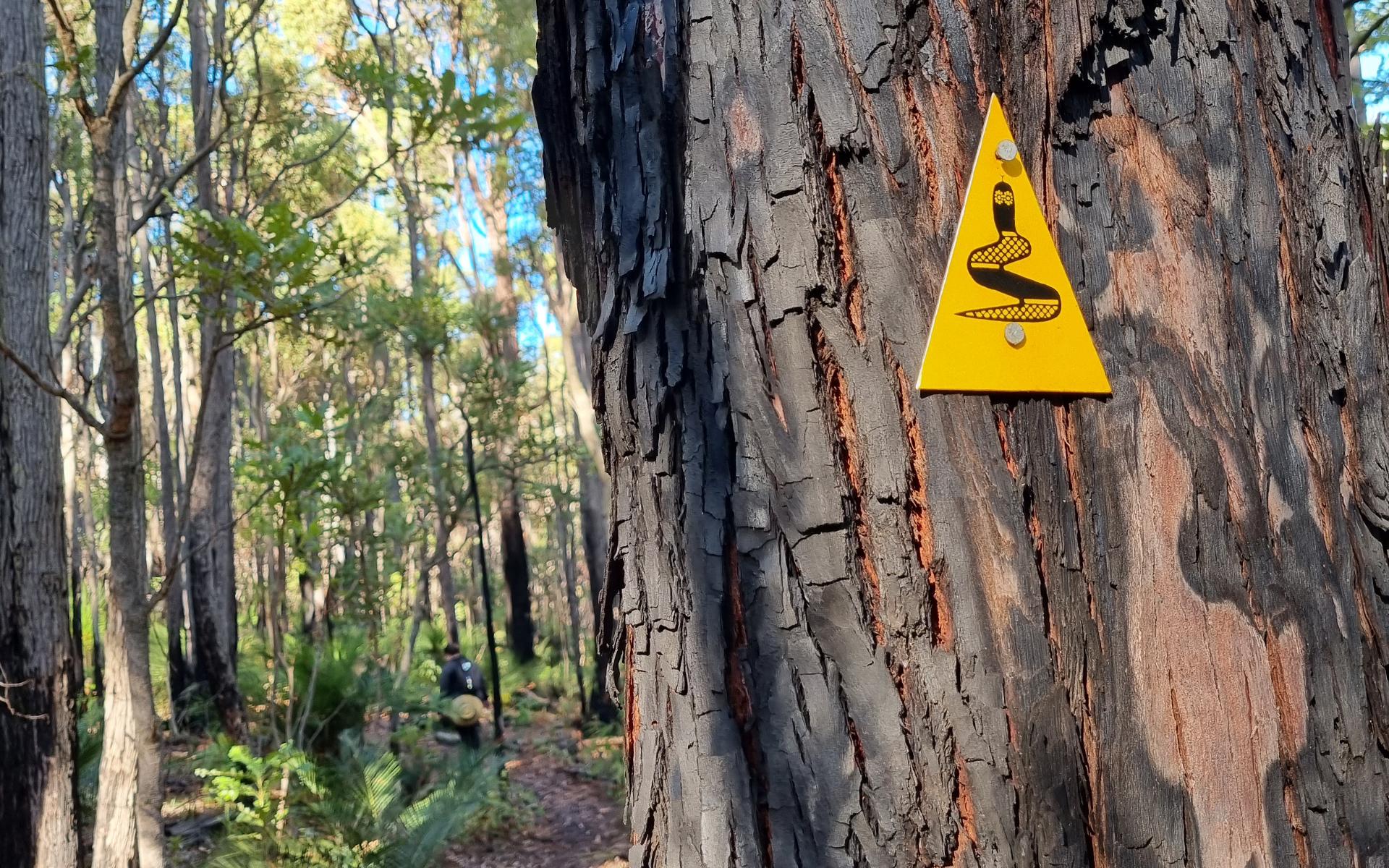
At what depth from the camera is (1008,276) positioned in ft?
3.22

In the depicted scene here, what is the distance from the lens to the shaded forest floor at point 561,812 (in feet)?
23.8

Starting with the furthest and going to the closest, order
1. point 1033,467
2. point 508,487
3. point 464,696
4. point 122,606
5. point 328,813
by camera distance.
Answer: point 508,487, point 464,696, point 328,813, point 122,606, point 1033,467

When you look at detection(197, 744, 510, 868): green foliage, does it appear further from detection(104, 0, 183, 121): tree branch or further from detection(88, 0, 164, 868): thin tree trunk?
detection(104, 0, 183, 121): tree branch

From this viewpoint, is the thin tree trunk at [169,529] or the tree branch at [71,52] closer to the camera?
the tree branch at [71,52]

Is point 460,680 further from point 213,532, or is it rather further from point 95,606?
point 95,606

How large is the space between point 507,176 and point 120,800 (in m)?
13.3

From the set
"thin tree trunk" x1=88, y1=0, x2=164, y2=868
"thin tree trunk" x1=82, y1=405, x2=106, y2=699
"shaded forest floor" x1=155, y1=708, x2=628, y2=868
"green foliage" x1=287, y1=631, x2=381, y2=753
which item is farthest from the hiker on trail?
"thin tree trunk" x1=88, y1=0, x2=164, y2=868

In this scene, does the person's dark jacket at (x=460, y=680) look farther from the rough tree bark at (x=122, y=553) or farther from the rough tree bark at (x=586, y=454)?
the rough tree bark at (x=122, y=553)

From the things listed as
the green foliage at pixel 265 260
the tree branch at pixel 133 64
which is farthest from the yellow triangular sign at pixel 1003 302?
the green foliage at pixel 265 260

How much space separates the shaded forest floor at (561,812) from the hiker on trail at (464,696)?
22.1 inches

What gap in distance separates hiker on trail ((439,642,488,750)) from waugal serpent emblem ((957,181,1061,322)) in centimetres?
898

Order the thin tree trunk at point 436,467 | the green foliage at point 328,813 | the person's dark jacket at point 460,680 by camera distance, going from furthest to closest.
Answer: the thin tree trunk at point 436,467 → the person's dark jacket at point 460,680 → the green foliage at point 328,813

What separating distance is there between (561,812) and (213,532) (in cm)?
393

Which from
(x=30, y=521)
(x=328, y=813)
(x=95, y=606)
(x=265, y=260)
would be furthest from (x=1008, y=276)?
(x=95, y=606)
